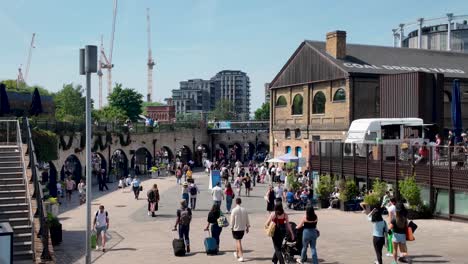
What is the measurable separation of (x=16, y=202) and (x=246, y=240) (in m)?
6.97

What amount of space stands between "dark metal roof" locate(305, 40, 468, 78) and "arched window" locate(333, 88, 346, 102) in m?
1.78

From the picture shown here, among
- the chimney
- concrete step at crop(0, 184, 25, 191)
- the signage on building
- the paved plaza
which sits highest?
the chimney

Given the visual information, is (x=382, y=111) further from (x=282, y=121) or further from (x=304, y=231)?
(x=304, y=231)

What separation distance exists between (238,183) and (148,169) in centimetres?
2099

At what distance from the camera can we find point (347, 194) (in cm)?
2528

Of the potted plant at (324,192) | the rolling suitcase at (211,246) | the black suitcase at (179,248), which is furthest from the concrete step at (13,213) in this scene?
the potted plant at (324,192)

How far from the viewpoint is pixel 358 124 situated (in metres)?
31.2

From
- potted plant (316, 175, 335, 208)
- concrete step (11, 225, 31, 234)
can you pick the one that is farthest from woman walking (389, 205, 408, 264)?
potted plant (316, 175, 335, 208)

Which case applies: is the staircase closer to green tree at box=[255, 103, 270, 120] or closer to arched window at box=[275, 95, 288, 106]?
arched window at box=[275, 95, 288, 106]

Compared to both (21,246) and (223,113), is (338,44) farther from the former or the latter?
(223,113)

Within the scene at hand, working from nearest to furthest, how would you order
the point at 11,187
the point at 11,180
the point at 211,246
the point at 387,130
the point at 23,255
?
the point at 23,255 < the point at 211,246 < the point at 11,187 < the point at 11,180 < the point at 387,130

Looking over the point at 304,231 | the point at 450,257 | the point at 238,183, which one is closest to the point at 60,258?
the point at 304,231

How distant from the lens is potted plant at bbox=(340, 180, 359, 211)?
2520 centimetres

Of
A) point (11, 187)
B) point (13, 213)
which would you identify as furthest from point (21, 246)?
point (11, 187)
